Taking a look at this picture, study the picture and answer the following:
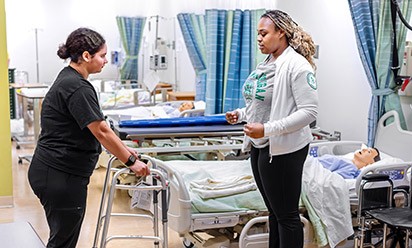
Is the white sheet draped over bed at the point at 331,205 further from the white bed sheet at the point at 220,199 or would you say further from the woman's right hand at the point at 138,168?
the woman's right hand at the point at 138,168

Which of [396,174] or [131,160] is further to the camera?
[396,174]

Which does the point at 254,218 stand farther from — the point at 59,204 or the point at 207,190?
the point at 59,204

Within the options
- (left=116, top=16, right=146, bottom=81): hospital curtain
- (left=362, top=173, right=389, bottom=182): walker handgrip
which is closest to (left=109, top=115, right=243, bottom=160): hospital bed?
(left=362, top=173, right=389, bottom=182): walker handgrip

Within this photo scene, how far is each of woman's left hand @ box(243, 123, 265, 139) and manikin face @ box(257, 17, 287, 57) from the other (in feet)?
1.39

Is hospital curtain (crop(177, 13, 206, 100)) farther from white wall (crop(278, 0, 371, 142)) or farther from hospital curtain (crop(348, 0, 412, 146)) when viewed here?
hospital curtain (crop(348, 0, 412, 146))

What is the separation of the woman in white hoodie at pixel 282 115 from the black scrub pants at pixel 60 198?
0.86 m

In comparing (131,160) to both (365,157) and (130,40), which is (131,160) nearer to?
(365,157)

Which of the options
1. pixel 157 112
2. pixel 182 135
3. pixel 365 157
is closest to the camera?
pixel 365 157

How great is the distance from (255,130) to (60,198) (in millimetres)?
966

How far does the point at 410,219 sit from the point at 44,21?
7.76m

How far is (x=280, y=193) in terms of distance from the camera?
2881 millimetres

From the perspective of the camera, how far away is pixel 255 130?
2.75 m

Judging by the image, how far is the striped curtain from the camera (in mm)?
5477

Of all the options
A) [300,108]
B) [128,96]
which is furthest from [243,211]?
[128,96]
